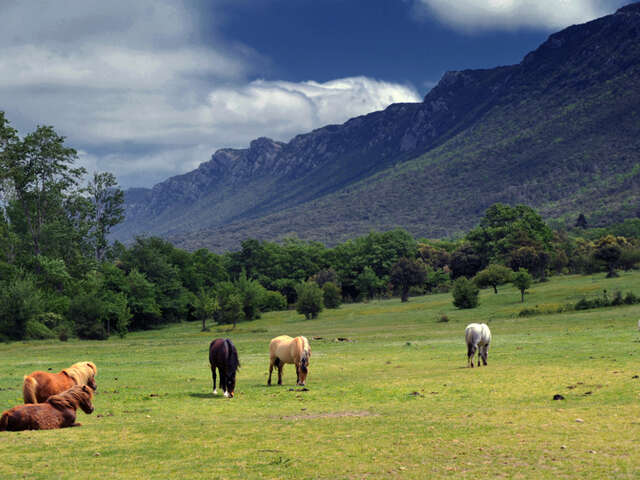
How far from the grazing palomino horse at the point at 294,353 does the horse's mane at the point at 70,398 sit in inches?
329

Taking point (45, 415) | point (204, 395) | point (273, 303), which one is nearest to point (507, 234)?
point (273, 303)

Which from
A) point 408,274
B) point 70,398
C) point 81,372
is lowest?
point 70,398

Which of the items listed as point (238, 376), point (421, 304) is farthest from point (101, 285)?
point (238, 376)

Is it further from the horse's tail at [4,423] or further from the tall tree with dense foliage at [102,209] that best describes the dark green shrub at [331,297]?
the horse's tail at [4,423]

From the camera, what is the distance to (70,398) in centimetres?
1560

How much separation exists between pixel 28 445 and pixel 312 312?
79.5 m

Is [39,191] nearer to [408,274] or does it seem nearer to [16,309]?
[16,309]

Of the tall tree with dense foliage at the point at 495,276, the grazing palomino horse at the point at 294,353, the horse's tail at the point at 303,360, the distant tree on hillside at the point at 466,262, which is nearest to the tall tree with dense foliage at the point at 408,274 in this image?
the distant tree on hillside at the point at 466,262

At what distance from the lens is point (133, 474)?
10562 millimetres

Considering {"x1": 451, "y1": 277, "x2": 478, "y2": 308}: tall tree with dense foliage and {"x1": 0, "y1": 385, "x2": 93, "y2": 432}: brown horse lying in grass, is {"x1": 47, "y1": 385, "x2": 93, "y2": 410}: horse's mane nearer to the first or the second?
{"x1": 0, "y1": 385, "x2": 93, "y2": 432}: brown horse lying in grass

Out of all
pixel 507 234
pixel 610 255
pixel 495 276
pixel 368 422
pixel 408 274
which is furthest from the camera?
pixel 507 234

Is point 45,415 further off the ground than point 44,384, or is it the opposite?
point 44,384

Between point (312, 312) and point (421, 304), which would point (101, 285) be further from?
point (421, 304)

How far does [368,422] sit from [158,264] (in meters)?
93.9
